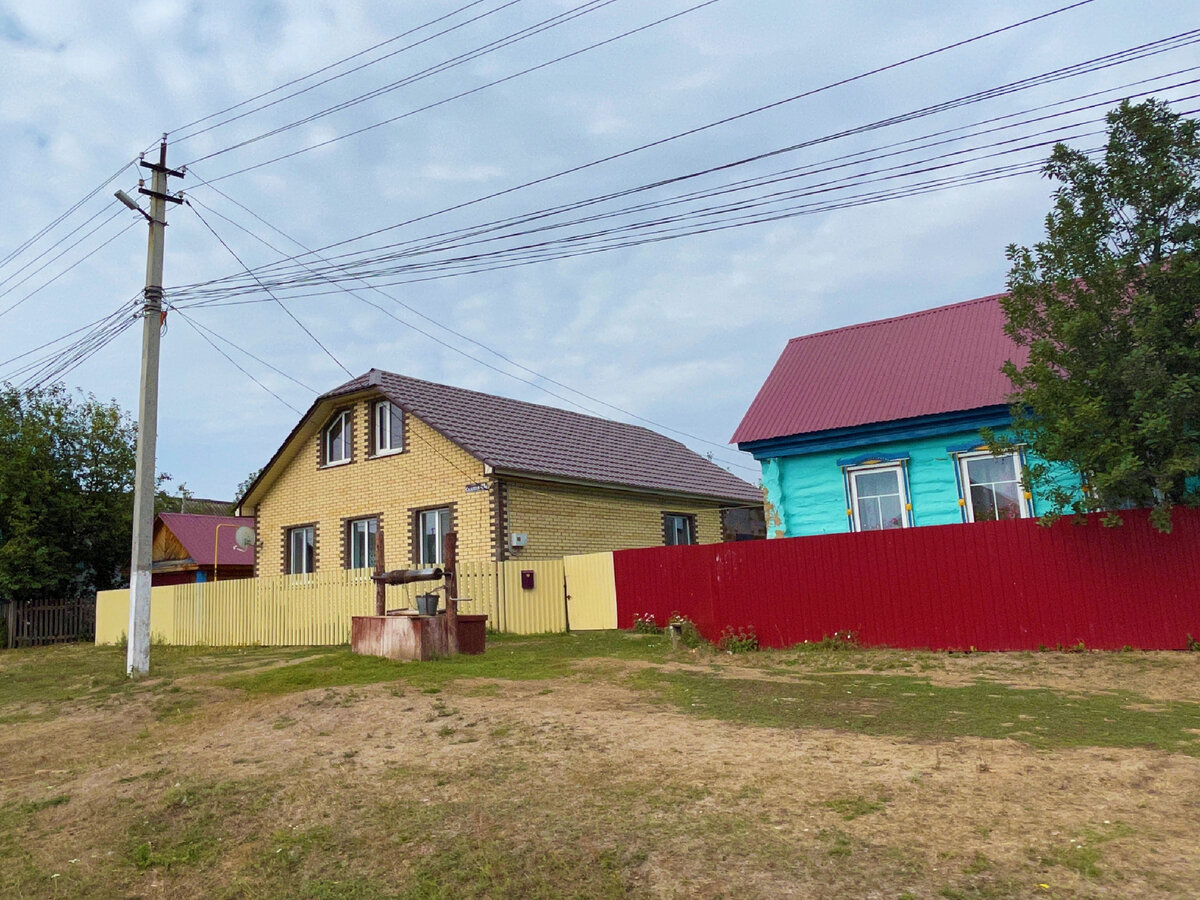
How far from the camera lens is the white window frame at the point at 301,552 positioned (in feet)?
74.5

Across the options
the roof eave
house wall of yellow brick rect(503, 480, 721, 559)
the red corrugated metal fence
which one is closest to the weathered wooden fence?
house wall of yellow brick rect(503, 480, 721, 559)

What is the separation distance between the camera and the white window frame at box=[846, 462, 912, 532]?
1451cm

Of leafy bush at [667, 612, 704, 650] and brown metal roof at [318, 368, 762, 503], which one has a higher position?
brown metal roof at [318, 368, 762, 503]

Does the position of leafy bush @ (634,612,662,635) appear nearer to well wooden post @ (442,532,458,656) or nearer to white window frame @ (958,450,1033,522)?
well wooden post @ (442,532,458,656)

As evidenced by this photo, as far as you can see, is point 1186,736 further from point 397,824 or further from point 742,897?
point 397,824

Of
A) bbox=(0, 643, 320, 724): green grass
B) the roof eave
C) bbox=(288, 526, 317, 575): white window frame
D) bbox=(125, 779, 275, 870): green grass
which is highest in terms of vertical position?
the roof eave

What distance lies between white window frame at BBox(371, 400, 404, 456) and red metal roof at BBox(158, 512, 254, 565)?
11.4m

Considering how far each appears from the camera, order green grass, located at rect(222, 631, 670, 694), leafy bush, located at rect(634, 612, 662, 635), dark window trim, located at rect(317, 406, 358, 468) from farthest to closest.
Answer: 1. dark window trim, located at rect(317, 406, 358, 468)
2. leafy bush, located at rect(634, 612, 662, 635)
3. green grass, located at rect(222, 631, 670, 694)

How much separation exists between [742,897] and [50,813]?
4964mm

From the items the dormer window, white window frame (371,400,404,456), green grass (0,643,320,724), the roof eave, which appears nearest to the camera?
green grass (0,643,320,724)

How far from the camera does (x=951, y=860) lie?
14.0 ft

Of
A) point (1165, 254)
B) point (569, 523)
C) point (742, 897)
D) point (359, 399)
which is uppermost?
point (359, 399)

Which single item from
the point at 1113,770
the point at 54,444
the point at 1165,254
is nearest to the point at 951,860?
the point at 1113,770

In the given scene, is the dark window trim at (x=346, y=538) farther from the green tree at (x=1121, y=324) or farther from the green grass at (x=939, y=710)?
the green tree at (x=1121, y=324)
